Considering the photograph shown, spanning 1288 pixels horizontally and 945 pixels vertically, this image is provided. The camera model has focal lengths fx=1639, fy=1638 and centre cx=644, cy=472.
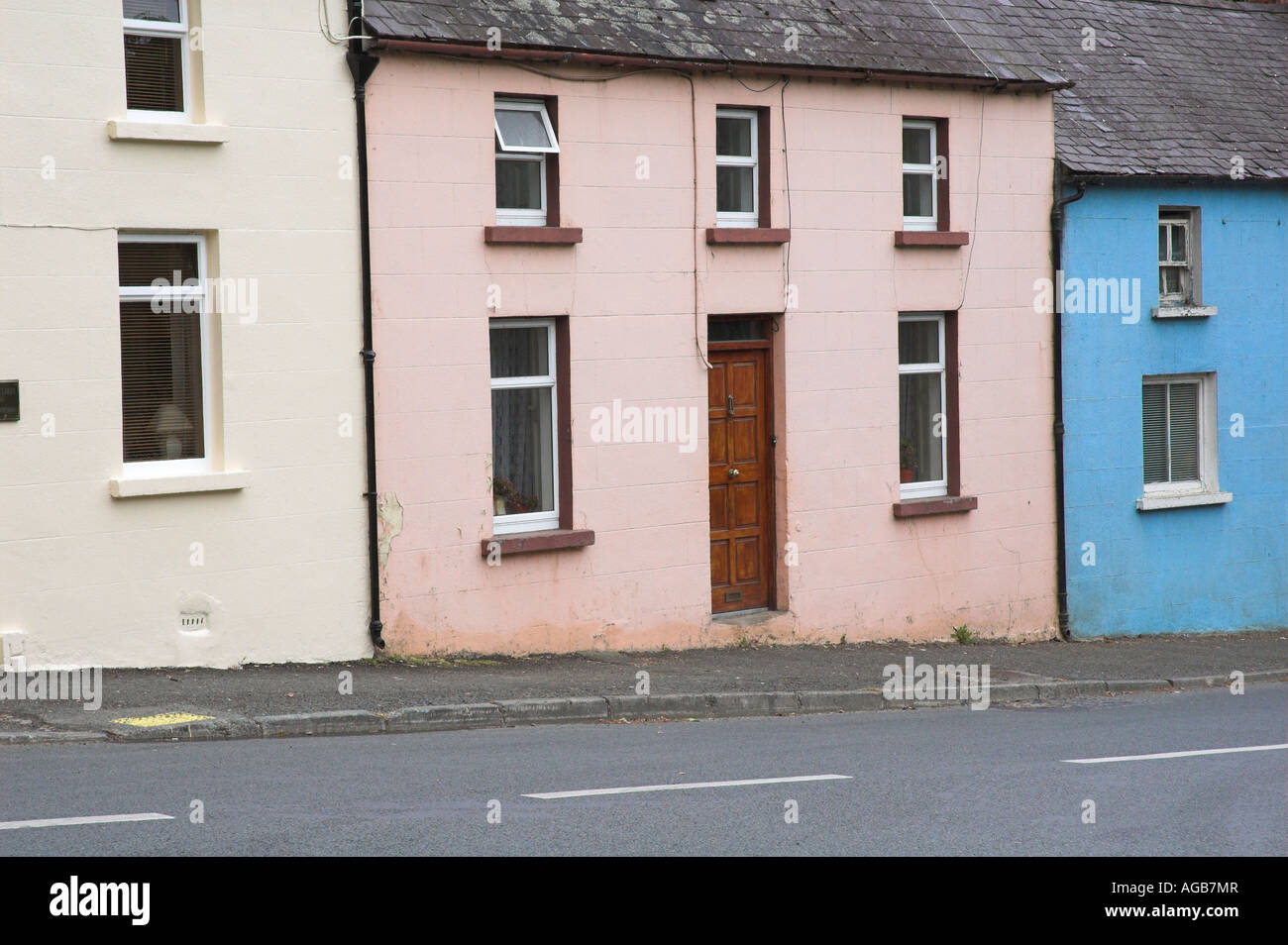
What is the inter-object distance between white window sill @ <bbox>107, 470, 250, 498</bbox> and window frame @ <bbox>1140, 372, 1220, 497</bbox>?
37.5ft

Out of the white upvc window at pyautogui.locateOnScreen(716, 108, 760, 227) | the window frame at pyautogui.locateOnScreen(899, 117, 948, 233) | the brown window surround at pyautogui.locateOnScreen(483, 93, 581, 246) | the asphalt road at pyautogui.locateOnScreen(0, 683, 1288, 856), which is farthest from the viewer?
A: the window frame at pyautogui.locateOnScreen(899, 117, 948, 233)

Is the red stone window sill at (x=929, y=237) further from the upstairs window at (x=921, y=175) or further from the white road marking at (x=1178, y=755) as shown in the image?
the white road marking at (x=1178, y=755)

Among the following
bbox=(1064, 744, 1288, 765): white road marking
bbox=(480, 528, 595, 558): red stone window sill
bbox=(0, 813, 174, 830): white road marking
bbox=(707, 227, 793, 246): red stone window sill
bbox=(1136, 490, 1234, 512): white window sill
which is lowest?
bbox=(1064, 744, 1288, 765): white road marking

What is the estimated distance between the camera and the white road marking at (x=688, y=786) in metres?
8.52

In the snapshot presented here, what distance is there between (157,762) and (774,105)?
943 cm

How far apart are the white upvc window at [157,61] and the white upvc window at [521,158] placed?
9.21 ft

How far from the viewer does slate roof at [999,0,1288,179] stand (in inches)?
741

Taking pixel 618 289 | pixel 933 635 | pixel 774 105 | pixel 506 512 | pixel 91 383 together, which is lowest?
pixel 933 635

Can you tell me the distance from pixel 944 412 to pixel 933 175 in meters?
2.53

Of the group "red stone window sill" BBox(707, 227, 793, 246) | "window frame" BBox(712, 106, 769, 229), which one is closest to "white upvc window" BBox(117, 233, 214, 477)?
"red stone window sill" BBox(707, 227, 793, 246)

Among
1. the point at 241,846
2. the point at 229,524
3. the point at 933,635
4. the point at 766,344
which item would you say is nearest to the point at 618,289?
the point at 766,344

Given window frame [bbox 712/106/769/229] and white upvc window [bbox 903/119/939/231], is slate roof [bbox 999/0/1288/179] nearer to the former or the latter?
white upvc window [bbox 903/119/939/231]

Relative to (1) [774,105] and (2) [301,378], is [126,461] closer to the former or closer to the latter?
(2) [301,378]

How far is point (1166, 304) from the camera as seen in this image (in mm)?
19469
